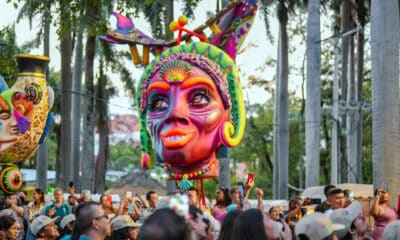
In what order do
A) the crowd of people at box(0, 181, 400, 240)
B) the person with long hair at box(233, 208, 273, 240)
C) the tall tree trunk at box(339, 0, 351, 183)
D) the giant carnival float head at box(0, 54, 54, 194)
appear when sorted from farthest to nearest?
the tall tree trunk at box(339, 0, 351, 183) → the giant carnival float head at box(0, 54, 54, 194) → the person with long hair at box(233, 208, 273, 240) → the crowd of people at box(0, 181, 400, 240)

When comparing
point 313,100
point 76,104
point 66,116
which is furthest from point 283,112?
point 66,116

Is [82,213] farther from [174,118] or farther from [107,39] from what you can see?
[107,39]

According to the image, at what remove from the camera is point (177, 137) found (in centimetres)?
1213

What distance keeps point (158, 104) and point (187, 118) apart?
25.1 inches

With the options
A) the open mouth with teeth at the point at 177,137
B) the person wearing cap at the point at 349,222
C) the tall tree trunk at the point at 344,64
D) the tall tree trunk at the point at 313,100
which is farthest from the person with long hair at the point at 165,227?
the tall tree trunk at the point at 344,64

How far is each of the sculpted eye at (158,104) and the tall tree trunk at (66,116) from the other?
13373mm

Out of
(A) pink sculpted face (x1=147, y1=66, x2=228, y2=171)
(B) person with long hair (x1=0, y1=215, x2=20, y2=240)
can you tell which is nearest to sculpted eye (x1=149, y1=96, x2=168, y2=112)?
Answer: (A) pink sculpted face (x1=147, y1=66, x2=228, y2=171)

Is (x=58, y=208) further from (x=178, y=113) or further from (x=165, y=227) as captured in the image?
(x=165, y=227)

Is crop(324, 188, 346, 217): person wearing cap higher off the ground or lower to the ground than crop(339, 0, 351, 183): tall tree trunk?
lower

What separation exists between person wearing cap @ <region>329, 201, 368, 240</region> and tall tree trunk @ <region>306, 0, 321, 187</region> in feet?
53.1

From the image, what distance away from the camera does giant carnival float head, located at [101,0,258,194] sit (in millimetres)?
12219

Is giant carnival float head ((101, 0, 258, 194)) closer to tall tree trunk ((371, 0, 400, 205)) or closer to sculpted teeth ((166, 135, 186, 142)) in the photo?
sculpted teeth ((166, 135, 186, 142))

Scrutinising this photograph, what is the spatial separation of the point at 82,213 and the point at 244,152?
41475 mm

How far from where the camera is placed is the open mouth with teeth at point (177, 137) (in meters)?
12.1
